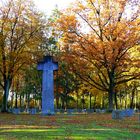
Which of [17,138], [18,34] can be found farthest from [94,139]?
[18,34]

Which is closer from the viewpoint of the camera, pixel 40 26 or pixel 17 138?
pixel 17 138

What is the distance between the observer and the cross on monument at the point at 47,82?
113 ft

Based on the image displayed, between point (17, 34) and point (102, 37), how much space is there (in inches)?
387

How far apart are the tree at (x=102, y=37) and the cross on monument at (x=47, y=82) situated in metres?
9.00

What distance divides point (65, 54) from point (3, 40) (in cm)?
726

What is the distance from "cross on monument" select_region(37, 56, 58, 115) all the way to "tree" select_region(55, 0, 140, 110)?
9.00 meters

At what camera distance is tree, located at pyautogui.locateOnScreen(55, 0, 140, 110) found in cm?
4150

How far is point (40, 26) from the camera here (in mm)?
45250

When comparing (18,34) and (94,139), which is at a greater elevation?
(18,34)

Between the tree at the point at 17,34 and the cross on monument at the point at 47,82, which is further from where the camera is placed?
the tree at the point at 17,34

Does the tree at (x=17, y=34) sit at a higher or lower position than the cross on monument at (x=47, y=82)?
higher

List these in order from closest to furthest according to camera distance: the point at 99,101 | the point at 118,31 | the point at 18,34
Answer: the point at 118,31, the point at 18,34, the point at 99,101

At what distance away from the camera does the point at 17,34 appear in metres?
44.0

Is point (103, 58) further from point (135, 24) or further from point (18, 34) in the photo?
point (18, 34)
